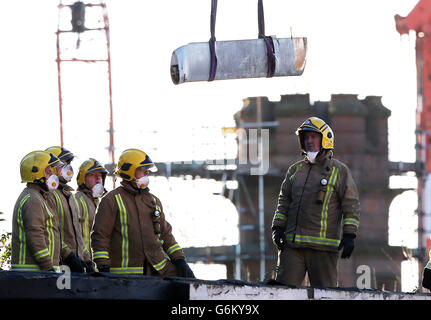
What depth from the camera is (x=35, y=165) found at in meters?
11.4

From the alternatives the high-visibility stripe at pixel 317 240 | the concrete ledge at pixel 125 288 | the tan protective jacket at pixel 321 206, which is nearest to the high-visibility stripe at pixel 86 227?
the tan protective jacket at pixel 321 206

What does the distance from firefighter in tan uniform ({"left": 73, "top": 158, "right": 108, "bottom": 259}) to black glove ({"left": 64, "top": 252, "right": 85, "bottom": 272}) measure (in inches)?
58.3

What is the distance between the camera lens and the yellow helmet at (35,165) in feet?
37.1

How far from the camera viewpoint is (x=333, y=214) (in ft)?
39.2

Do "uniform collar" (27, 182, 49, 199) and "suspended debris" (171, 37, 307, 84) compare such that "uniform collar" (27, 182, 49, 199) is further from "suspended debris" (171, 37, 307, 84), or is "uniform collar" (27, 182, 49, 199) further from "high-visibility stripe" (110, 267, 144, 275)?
"suspended debris" (171, 37, 307, 84)

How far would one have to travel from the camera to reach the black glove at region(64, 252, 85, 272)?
11617 millimetres

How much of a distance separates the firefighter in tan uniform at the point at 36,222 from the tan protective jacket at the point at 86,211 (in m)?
1.09

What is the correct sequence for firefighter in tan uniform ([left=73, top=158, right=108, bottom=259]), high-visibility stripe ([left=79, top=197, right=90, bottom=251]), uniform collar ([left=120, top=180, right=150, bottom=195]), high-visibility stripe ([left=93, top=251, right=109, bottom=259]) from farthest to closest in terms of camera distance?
firefighter in tan uniform ([left=73, top=158, right=108, bottom=259]), high-visibility stripe ([left=79, top=197, right=90, bottom=251]), uniform collar ([left=120, top=180, right=150, bottom=195]), high-visibility stripe ([left=93, top=251, right=109, bottom=259])

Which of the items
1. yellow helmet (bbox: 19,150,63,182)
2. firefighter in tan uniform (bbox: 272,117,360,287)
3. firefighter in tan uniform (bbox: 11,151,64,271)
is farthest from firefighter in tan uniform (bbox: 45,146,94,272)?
firefighter in tan uniform (bbox: 272,117,360,287)

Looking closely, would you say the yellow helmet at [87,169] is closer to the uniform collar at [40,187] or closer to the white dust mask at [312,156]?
the uniform collar at [40,187]

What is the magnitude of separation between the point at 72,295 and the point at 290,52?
4.31 metres

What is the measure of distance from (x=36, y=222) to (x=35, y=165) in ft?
2.08

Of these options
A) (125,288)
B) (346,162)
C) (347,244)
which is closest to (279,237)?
(347,244)

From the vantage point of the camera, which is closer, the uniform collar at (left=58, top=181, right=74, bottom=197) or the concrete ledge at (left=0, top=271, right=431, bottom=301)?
the concrete ledge at (left=0, top=271, right=431, bottom=301)
